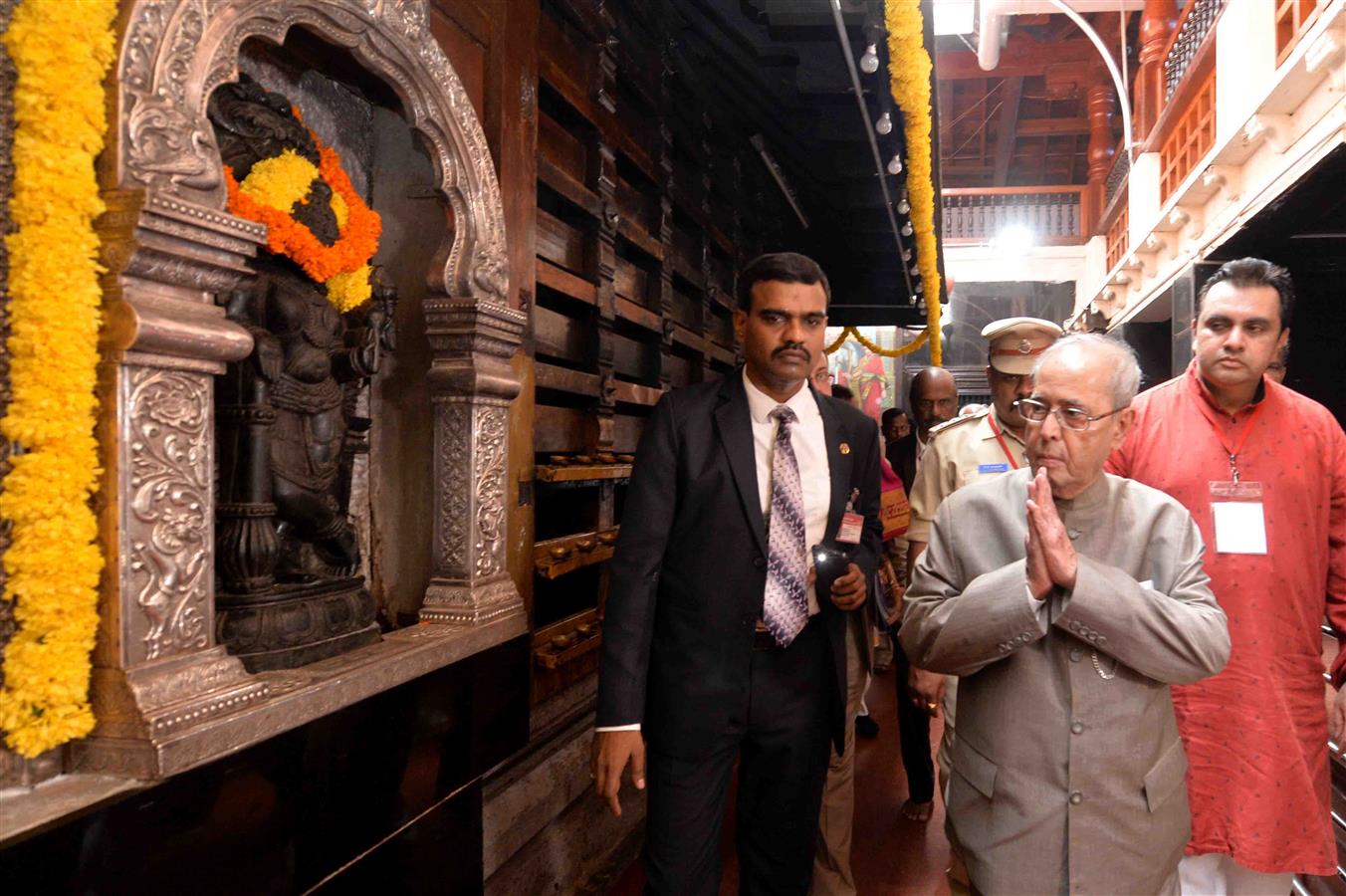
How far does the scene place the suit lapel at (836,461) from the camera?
7.18ft

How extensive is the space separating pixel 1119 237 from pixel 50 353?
482 inches

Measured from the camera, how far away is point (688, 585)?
205 centimetres

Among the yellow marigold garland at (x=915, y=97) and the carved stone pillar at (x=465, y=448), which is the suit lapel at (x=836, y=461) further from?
the yellow marigold garland at (x=915, y=97)

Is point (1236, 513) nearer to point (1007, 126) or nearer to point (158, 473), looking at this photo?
point (158, 473)

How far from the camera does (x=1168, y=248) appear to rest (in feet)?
25.8

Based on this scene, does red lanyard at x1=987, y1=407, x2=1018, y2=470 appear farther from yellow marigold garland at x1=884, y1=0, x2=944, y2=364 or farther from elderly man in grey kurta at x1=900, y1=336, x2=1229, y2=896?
yellow marigold garland at x1=884, y1=0, x2=944, y2=364

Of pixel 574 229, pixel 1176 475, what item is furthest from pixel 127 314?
pixel 1176 475

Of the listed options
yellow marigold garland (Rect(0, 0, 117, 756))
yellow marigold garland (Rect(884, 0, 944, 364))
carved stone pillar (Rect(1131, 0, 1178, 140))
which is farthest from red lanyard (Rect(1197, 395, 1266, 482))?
carved stone pillar (Rect(1131, 0, 1178, 140))

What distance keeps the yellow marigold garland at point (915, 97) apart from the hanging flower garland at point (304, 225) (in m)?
1.95

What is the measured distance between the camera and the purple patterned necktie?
2059 millimetres

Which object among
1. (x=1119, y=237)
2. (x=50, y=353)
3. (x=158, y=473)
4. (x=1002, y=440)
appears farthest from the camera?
(x=1119, y=237)

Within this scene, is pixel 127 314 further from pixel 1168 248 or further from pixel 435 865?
pixel 1168 248

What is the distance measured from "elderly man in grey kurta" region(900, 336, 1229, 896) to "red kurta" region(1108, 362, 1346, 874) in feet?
2.50

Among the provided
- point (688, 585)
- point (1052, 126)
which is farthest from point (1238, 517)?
point (1052, 126)
